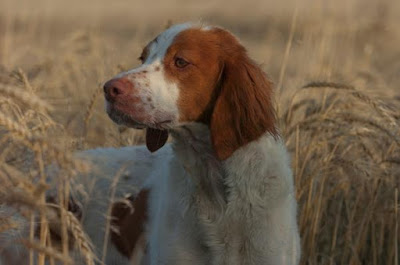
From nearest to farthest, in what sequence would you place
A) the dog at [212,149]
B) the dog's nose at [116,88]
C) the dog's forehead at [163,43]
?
1. the dog's nose at [116,88]
2. the dog at [212,149]
3. the dog's forehead at [163,43]

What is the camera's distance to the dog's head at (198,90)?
11.4 ft

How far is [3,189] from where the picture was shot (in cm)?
212

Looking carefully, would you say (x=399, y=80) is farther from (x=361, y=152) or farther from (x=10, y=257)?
(x=10, y=257)

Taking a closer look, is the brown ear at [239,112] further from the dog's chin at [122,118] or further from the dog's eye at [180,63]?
the dog's chin at [122,118]

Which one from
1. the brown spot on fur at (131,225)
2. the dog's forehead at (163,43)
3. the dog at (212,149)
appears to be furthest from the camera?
the brown spot on fur at (131,225)

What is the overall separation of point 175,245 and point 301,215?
1.13 meters

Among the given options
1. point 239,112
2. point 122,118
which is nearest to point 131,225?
point 122,118

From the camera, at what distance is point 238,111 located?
361 centimetres

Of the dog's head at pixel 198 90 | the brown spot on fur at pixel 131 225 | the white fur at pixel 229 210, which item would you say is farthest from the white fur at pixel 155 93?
the brown spot on fur at pixel 131 225

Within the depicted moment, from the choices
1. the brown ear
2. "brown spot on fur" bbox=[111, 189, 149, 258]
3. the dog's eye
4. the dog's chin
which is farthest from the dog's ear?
"brown spot on fur" bbox=[111, 189, 149, 258]

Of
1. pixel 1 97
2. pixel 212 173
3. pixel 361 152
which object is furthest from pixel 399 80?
pixel 1 97

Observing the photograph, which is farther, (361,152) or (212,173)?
(361,152)

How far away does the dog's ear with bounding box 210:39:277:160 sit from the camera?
11.7 feet

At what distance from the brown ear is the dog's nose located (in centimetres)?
41
